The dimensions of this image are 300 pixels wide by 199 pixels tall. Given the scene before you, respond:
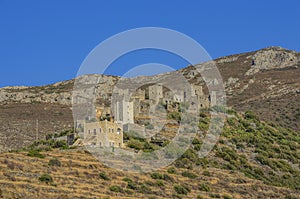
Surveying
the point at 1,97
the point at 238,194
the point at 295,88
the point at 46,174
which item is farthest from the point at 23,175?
the point at 1,97

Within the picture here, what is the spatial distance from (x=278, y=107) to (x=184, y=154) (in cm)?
5419

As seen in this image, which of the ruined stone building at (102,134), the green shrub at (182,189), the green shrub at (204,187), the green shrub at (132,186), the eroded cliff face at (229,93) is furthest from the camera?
the eroded cliff face at (229,93)

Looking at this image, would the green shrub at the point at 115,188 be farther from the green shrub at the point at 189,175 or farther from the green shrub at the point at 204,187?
the green shrub at the point at 189,175

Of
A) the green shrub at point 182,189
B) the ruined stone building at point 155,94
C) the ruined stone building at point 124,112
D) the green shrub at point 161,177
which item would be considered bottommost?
the green shrub at point 182,189

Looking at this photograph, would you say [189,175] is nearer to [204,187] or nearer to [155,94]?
[204,187]

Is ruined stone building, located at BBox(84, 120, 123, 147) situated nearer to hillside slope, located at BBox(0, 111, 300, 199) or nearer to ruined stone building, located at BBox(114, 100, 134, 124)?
hillside slope, located at BBox(0, 111, 300, 199)

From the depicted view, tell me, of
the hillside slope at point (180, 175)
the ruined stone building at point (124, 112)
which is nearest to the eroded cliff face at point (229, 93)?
the ruined stone building at point (124, 112)

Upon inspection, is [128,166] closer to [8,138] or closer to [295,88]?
[8,138]

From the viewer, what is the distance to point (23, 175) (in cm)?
5531

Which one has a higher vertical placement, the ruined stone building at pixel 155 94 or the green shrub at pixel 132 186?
the ruined stone building at pixel 155 94

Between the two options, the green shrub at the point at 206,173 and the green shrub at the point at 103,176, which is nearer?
the green shrub at the point at 103,176

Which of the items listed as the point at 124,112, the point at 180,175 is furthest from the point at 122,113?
the point at 180,175

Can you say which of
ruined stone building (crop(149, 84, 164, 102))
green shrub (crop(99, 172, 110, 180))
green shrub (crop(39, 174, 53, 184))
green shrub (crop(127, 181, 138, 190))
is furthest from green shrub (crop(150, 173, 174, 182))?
ruined stone building (crop(149, 84, 164, 102))

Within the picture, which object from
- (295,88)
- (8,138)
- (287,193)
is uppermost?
(295,88)
